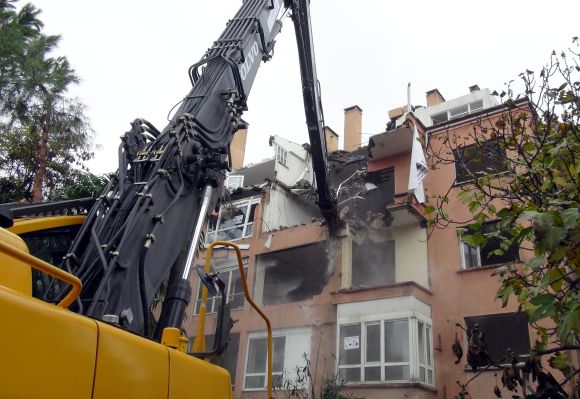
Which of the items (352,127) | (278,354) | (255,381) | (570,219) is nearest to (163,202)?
(570,219)

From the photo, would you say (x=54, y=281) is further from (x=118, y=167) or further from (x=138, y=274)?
(x=118, y=167)

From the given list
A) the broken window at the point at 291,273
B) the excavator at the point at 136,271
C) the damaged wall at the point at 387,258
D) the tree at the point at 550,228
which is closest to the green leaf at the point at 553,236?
the tree at the point at 550,228

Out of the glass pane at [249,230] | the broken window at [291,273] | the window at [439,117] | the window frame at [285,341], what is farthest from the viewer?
the window at [439,117]

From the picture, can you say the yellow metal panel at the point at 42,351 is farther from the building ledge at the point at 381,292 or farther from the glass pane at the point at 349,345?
the glass pane at the point at 349,345

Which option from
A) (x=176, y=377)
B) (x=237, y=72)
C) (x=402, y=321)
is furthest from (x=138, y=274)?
(x=402, y=321)

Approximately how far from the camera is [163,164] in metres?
4.73

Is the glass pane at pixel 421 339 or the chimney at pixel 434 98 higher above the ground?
the chimney at pixel 434 98

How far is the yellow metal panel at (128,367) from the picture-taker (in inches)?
107

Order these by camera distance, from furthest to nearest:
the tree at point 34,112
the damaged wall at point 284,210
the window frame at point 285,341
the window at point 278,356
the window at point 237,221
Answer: the window at point 237,221, the damaged wall at point 284,210, the window frame at point 285,341, the window at point 278,356, the tree at point 34,112

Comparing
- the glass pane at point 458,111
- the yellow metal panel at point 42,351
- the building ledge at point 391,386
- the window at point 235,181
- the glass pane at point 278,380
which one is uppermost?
the glass pane at point 458,111

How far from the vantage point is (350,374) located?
1647 cm

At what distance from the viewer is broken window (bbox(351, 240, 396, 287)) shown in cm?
1875

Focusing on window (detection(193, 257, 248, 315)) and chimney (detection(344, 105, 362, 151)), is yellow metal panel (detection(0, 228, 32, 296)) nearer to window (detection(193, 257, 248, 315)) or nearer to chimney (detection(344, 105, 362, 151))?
window (detection(193, 257, 248, 315))

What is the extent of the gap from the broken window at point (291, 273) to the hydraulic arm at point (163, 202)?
14.7m
